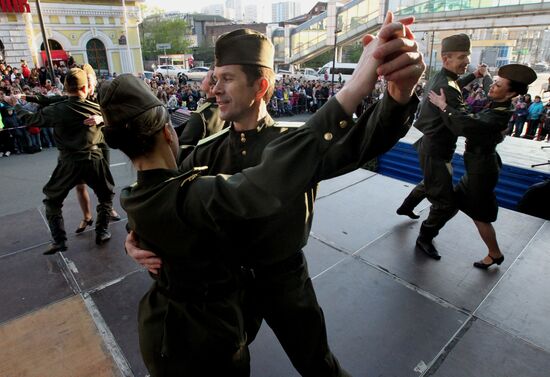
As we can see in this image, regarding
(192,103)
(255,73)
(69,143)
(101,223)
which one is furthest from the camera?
(192,103)

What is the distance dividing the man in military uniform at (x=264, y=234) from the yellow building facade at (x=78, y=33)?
24.6 m

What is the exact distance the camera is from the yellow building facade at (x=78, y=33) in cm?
2048

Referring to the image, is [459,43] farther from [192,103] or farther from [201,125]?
[192,103]

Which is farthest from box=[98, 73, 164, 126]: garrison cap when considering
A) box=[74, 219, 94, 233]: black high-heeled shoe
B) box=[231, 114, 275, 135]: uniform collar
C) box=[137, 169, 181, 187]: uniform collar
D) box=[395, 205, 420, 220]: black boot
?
box=[395, 205, 420, 220]: black boot

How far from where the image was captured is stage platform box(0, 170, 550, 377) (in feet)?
8.61

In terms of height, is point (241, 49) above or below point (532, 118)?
above

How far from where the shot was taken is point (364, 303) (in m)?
3.22

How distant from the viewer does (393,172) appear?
7207 mm

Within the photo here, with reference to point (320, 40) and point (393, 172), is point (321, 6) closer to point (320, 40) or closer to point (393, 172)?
point (320, 40)

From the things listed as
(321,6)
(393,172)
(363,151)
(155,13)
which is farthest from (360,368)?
(321,6)

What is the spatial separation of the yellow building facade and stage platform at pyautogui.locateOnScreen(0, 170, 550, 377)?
21307mm

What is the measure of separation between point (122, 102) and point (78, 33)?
1120 inches

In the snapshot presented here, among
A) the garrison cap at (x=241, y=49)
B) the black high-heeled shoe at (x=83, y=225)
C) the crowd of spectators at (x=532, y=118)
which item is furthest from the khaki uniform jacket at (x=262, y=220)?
the crowd of spectators at (x=532, y=118)

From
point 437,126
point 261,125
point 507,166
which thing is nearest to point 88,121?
point 261,125
